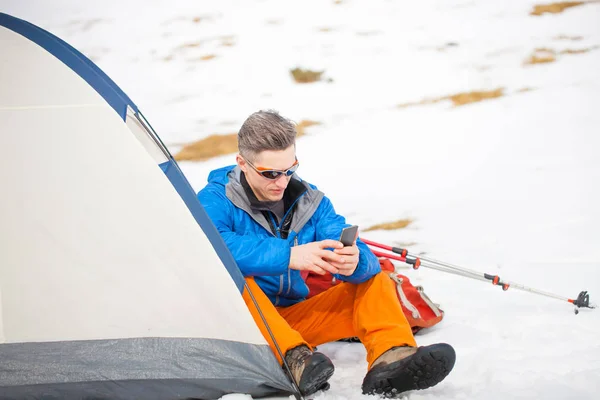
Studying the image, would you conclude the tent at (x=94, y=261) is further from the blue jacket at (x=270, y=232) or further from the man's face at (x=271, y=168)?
the man's face at (x=271, y=168)

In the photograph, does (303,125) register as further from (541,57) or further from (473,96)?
(541,57)

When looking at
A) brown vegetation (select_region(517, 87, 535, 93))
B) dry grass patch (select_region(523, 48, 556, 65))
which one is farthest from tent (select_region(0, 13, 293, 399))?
dry grass patch (select_region(523, 48, 556, 65))

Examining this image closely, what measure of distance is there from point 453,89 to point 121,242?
211 inches

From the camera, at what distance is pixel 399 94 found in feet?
22.4

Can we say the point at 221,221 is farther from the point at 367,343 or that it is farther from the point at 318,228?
the point at 367,343

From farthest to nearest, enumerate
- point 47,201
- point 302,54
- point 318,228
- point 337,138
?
point 302,54
point 337,138
point 318,228
point 47,201

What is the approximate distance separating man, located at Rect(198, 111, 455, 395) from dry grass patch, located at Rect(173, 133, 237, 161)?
3.89 meters

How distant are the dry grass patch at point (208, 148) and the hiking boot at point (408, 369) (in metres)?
4.68

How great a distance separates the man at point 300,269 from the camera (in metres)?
2.05

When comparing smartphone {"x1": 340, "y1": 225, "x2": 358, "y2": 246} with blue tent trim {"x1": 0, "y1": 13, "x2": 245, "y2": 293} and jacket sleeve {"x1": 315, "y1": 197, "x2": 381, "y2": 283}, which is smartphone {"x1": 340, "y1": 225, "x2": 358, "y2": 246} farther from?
blue tent trim {"x1": 0, "y1": 13, "x2": 245, "y2": 293}

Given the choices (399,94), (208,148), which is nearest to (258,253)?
(208,148)

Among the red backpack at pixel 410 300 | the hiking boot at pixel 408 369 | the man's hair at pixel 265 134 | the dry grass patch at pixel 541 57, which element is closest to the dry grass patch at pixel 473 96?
the dry grass patch at pixel 541 57

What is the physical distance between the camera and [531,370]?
2.41 m

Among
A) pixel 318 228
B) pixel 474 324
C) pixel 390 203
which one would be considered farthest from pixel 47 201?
pixel 390 203
